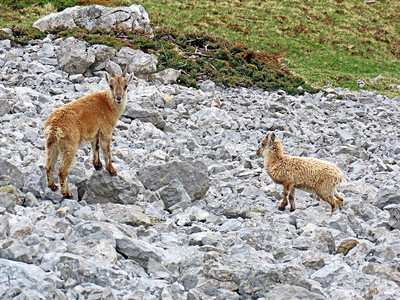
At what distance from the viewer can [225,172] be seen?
12.5 m

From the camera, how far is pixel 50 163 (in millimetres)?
8375

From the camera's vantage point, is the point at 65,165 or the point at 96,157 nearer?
the point at 65,165

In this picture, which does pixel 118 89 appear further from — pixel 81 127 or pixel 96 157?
pixel 96 157

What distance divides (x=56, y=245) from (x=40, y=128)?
7365 mm

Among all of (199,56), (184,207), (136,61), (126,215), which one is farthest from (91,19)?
(126,215)

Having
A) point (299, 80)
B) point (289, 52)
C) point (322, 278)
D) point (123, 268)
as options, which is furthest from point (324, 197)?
point (289, 52)

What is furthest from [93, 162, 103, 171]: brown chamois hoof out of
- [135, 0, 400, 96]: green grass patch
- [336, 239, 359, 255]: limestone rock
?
[135, 0, 400, 96]: green grass patch

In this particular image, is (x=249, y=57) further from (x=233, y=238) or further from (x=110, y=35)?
(x=233, y=238)

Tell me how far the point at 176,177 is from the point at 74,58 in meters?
10.0

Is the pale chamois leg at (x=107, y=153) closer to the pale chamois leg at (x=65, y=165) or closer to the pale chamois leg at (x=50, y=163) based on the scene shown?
the pale chamois leg at (x=65, y=165)

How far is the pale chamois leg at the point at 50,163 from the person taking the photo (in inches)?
325

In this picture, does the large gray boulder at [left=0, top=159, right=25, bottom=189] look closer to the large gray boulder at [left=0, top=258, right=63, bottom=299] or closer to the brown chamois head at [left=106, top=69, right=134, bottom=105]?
the brown chamois head at [left=106, top=69, right=134, bottom=105]

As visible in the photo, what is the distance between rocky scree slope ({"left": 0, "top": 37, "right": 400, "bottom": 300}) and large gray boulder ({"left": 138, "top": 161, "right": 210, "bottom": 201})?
0.03m

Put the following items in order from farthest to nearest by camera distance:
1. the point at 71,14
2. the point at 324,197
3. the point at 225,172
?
the point at 71,14 < the point at 225,172 < the point at 324,197
